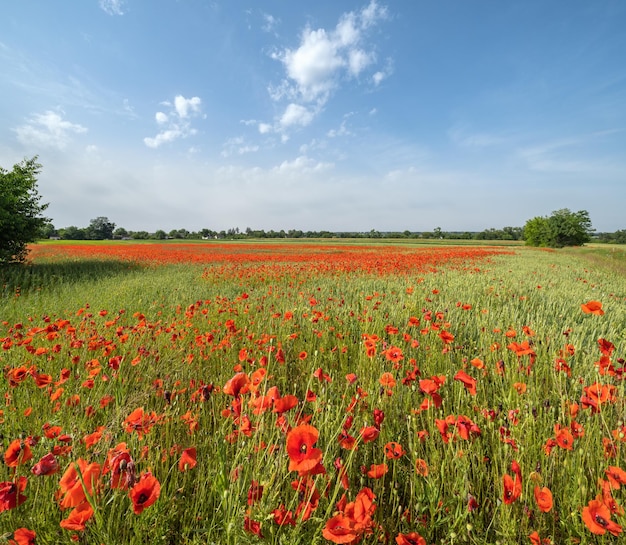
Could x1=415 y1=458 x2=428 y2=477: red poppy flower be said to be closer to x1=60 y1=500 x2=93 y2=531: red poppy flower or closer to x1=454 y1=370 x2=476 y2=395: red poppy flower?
x1=454 y1=370 x2=476 y2=395: red poppy flower

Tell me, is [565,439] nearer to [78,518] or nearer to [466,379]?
[466,379]

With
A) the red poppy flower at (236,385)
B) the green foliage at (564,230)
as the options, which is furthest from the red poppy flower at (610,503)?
the green foliage at (564,230)

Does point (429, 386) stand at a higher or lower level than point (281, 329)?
higher

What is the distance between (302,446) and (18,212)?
1622 cm

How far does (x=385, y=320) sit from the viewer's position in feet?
14.2

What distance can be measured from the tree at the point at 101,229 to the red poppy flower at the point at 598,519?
3957 inches

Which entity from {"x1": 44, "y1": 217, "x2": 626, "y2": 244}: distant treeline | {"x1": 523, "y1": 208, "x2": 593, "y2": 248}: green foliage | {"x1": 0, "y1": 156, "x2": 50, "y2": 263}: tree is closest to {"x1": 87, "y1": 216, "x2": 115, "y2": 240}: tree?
{"x1": 44, "y1": 217, "x2": 626, "y2": 244}: distant treeline

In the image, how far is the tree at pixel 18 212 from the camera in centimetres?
1059

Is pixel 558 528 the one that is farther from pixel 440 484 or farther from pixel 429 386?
pixel 429 386

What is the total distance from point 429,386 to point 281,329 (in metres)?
2.72

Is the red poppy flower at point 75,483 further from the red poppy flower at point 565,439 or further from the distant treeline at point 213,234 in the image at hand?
the distant treeline at point 213,234

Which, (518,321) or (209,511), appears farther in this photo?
(518,321)

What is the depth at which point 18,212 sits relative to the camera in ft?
37.6

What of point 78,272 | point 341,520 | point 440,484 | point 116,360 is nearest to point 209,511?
point 341,520
